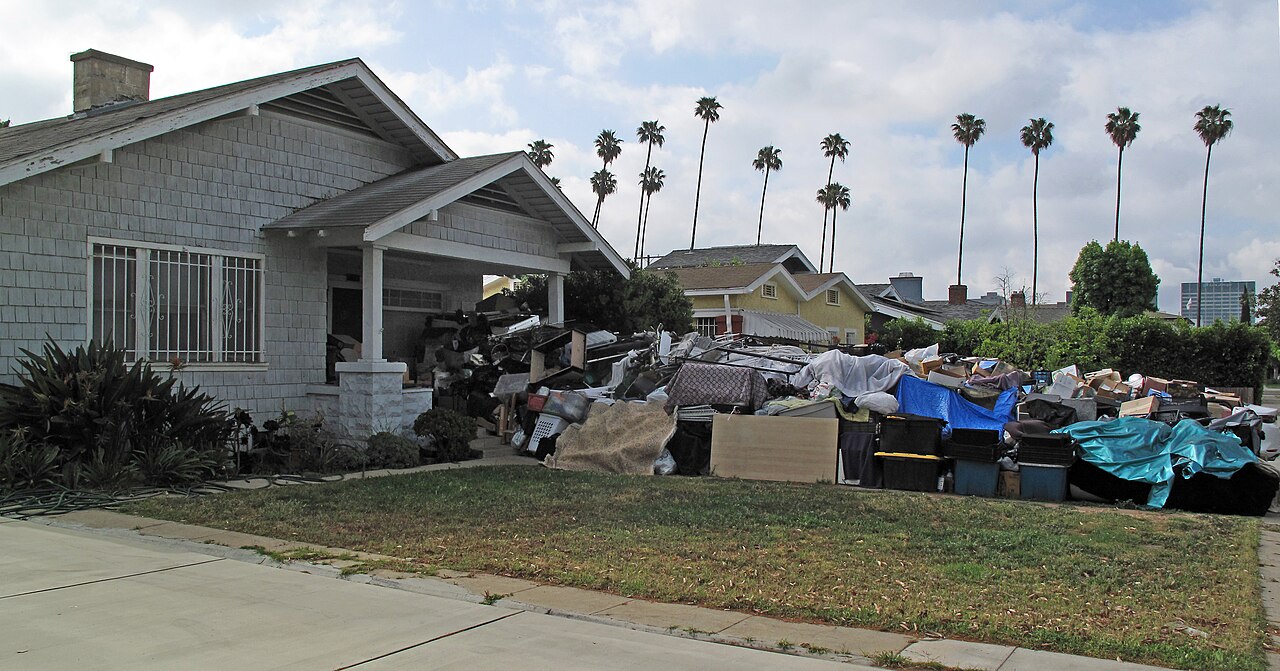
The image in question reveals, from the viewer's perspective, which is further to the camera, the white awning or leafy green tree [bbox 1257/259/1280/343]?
leafy green tree [bbox 1257/259/1280/343]

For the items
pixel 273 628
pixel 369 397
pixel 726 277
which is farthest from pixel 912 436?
pixel 726 277

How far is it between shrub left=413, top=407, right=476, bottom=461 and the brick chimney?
7.98 meters

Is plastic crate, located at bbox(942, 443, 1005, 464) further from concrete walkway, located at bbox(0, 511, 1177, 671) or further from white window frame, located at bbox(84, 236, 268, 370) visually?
white window frame, located at bbox(84, 236, 268, 370)

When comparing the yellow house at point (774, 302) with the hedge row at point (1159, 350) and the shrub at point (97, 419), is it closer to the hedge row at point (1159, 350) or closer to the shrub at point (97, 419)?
the hedge row at point (1159, 350)

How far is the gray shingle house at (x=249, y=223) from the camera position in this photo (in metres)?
11.6

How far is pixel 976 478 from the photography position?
39.0 feet

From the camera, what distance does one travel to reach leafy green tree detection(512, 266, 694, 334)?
2025 cm

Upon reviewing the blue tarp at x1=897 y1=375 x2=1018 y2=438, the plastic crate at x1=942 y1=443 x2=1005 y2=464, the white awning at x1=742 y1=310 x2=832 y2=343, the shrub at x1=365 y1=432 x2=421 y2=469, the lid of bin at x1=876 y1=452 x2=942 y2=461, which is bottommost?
the shrub at x1=365 y1=432 x2=421 y2=469

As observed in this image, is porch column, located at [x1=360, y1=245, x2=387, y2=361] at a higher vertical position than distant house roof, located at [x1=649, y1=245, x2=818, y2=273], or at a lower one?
lower

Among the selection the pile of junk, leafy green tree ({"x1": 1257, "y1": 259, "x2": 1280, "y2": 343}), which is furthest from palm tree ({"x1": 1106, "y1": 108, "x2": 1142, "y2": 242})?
the pile of junk

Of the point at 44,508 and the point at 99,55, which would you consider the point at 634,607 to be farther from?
the point at 99,55

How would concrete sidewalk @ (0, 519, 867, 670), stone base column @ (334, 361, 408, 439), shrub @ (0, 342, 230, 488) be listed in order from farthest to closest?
stone base column @ (334, 361, 408, 439) → shrub @ (0, 342, 230, 488) → concrete sidewalk @ (0, 519, 867, 670)

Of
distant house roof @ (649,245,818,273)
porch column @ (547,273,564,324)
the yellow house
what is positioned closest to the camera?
porch column @ (547,273,564,324)

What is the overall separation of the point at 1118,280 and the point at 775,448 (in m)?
37.8
